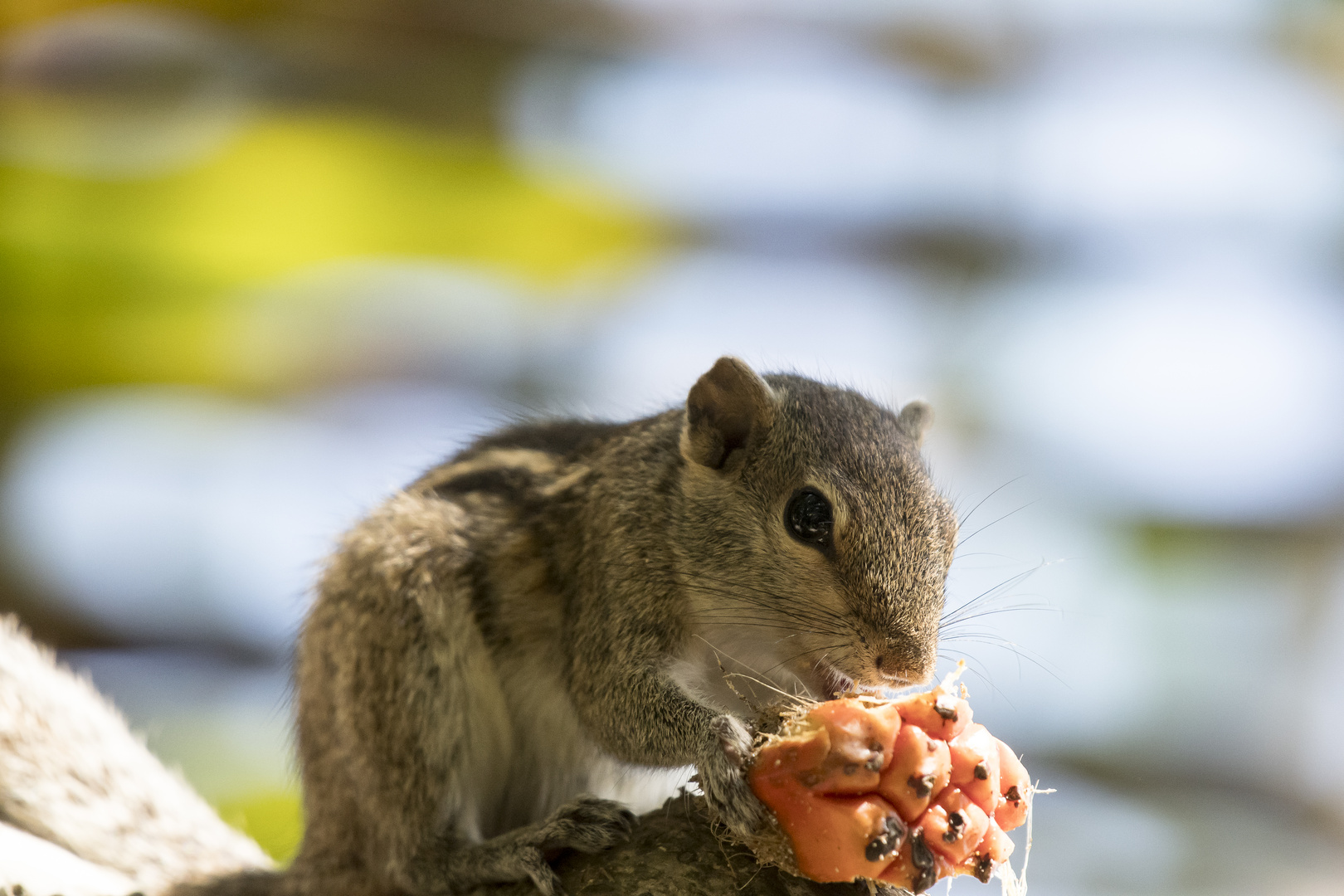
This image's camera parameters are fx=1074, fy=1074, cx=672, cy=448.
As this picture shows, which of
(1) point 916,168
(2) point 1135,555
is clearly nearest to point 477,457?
(1) point 916,168

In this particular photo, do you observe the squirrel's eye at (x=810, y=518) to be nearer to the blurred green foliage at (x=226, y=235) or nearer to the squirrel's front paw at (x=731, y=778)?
the squirrel's front paw at (x=731, y=778)

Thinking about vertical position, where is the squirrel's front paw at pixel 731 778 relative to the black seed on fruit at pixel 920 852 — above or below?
above

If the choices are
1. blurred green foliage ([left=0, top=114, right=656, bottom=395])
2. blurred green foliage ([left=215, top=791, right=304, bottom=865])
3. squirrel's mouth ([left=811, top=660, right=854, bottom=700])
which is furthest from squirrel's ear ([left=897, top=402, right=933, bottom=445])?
blurred green foliage ([left=0, top=114, right=656, bottom=395])

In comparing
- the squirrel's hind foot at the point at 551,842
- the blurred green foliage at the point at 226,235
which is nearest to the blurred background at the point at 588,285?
the blurred green foliage at the point at 226,235

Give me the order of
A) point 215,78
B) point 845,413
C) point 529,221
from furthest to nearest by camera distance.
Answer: point 529,221, point 215,78, point 845,413

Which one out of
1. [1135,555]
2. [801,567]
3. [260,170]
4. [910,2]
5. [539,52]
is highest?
[910,2]

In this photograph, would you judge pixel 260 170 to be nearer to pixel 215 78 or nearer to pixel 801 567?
pixel 215 78
